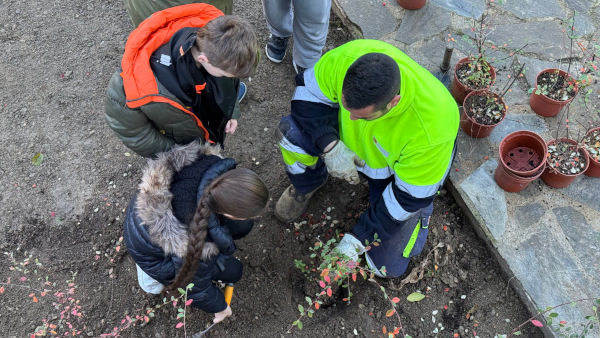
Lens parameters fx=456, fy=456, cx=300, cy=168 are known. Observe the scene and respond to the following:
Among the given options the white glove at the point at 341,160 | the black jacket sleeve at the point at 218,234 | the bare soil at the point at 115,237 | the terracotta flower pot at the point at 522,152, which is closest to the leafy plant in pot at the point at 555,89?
the terracotta flower pot at the point at 522,152

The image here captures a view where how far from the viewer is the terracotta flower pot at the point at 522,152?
2.96 meters

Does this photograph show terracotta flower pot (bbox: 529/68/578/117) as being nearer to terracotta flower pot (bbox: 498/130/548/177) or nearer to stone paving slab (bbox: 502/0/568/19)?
terracotta flower pot (bbox: 498/130/548/177)

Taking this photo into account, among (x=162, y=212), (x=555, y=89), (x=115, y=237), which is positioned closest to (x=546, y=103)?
(x=555, y=89)

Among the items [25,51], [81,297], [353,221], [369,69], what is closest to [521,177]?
[353,221]

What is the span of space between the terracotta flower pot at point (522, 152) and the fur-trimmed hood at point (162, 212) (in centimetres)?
199

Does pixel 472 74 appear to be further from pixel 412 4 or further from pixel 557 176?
pixel 412 4

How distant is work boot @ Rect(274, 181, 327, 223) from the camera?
10.5 feet

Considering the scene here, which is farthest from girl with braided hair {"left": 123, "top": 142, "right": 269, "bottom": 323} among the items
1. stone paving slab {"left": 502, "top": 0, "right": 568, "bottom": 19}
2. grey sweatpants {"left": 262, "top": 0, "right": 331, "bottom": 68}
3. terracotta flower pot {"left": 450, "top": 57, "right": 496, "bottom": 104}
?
stone paving slab {"left": 502, "top": 0, "right": 568, "bottom": 19}

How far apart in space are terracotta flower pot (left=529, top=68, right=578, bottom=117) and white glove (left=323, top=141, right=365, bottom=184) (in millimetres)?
1487

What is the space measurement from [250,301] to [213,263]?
672mm

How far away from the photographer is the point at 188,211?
216 cm

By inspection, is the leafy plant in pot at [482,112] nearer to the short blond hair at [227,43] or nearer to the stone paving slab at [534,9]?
the stone paving slab at [534,9]

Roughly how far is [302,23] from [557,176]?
2060 mm

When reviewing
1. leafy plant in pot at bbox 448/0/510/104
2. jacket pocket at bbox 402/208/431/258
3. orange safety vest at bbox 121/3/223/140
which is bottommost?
jacket pocket at bbox 402/208/431/258
